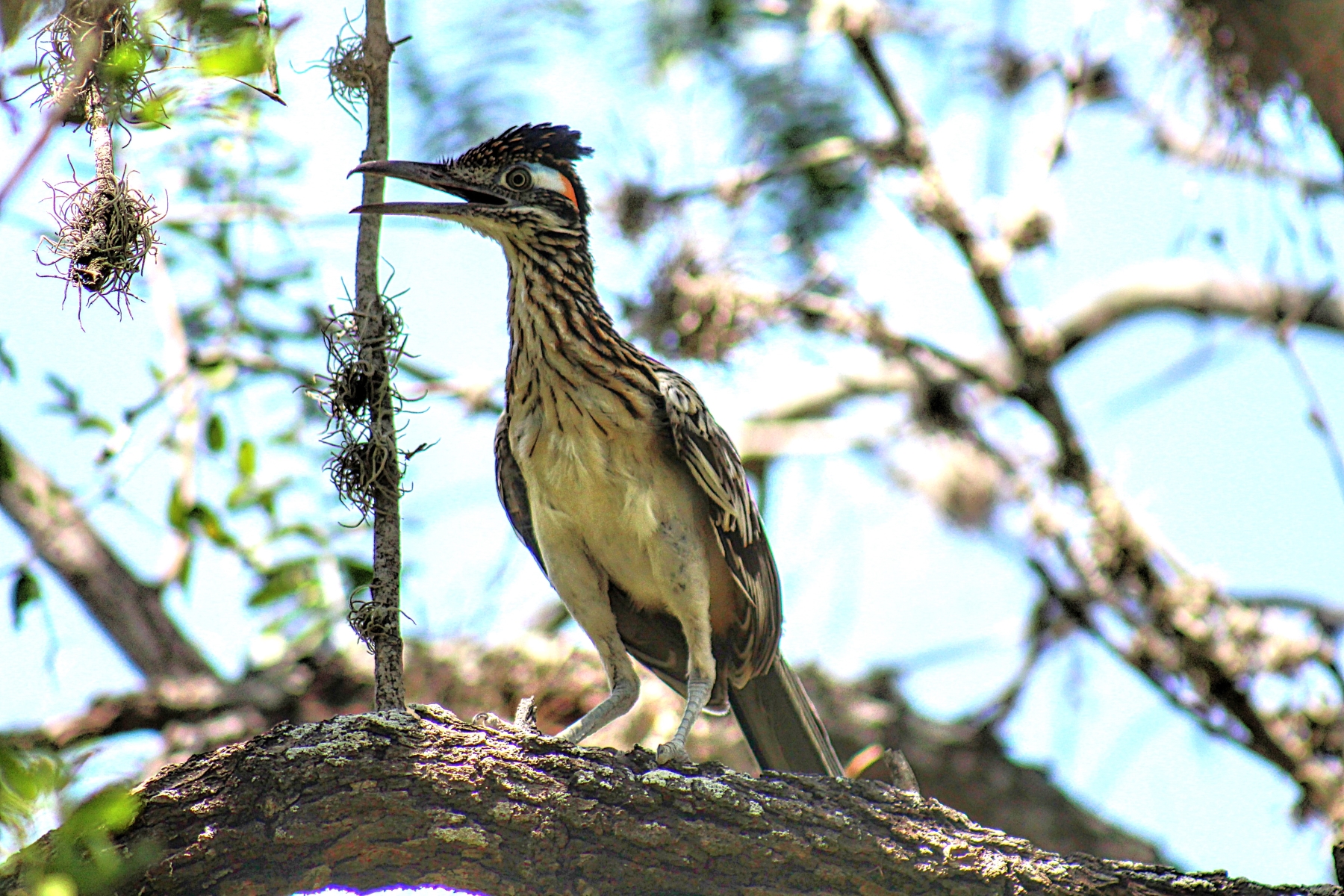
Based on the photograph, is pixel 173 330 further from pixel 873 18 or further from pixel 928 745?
pixel 928 745

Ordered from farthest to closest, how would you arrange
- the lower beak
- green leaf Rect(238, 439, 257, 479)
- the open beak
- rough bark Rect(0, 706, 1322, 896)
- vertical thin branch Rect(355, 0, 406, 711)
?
green leaf Rect(238, 439, 257, 479), the open beak, the lower beak, vertical thin branch Rect(355, 0, 406, 711), rough bark Rect(0, 706, 1322, 896)

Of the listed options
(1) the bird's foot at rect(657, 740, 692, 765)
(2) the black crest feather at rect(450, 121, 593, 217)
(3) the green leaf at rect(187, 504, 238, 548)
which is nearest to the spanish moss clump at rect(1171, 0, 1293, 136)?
(2) the black crest feather at rect(450, 121, 593, 217)

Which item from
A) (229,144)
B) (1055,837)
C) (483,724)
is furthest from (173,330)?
(1055,837)

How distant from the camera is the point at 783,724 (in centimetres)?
499

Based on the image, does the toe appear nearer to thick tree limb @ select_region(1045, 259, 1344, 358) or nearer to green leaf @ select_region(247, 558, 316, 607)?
green leaf @ select_region(247, 558, 316, 607)

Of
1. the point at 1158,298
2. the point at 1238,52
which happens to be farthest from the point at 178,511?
the point at 1158,298

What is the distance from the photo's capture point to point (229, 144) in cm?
534

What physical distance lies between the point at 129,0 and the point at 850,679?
6.36 m

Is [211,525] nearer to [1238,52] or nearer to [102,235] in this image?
[102,235]

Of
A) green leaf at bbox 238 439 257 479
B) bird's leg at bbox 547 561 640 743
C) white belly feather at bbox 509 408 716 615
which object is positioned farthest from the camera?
green leaf at bbox 238 439 257 479

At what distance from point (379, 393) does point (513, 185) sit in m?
1.56

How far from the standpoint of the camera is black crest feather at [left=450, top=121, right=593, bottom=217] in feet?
15.3

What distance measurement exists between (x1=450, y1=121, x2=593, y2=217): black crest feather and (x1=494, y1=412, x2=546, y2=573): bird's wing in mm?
920

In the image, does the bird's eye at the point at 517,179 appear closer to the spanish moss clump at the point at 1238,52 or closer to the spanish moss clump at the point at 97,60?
the spanish moss clump at the point at 97,60
